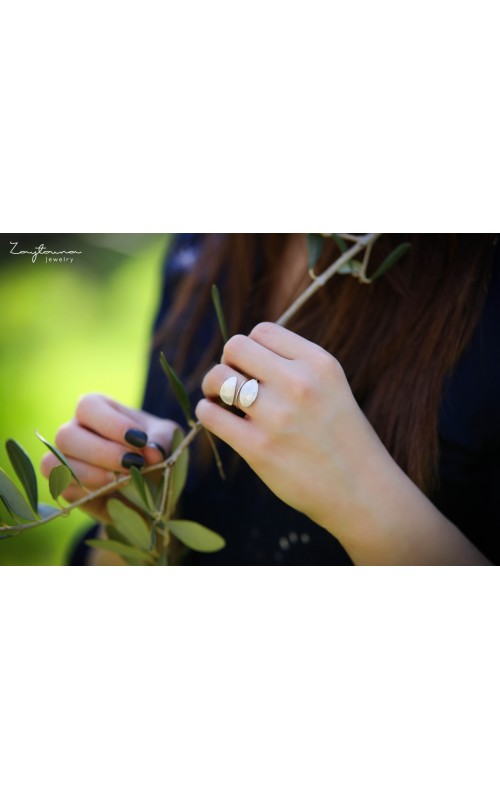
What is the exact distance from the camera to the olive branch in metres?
0.70

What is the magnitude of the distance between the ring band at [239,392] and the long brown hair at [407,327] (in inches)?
5.7

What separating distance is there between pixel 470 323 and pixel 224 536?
0.37 meters

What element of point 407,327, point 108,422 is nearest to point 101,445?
point 108,422

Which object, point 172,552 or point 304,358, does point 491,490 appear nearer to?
point 304,358

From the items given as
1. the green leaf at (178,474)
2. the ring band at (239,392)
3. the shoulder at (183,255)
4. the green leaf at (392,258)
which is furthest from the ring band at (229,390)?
the shoulder at (183,255)

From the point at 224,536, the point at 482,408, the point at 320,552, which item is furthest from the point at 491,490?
the point at 224,536

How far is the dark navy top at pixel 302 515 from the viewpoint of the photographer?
71 cm

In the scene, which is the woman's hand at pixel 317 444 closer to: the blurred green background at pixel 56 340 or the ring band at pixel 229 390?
the ring band at pixel 229 390

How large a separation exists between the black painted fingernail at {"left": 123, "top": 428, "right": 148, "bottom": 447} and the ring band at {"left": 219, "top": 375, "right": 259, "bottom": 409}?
0.13 m

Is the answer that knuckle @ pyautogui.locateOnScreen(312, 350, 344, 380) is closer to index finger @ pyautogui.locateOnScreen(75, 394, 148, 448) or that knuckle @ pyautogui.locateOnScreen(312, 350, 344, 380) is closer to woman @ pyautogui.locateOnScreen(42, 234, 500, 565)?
woman @ pyautogui.locateOnScreen(42, 234, 500, 565)

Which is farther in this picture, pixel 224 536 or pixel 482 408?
pixel 224 536

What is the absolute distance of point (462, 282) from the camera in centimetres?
75

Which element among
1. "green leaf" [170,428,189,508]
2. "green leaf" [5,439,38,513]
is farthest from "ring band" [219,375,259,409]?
"green leaf" [5,439,38,513]

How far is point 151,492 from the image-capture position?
2.46 ft
